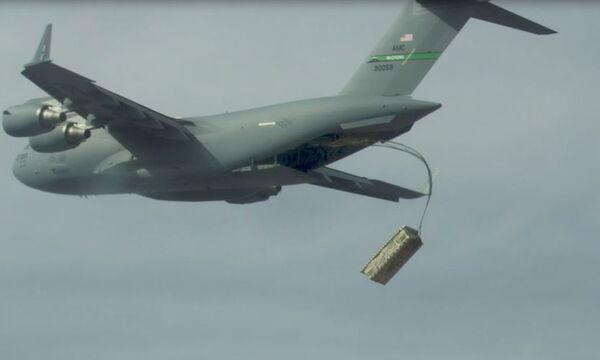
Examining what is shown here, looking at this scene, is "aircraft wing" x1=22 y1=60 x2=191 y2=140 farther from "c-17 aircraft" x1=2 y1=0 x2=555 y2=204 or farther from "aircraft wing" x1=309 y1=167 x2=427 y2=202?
"aircraft wing" x1=309 y1=167 x2=427 y2=202

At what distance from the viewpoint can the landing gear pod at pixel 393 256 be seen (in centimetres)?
2798

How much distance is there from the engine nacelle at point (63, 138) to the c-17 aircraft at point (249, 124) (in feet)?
0.05

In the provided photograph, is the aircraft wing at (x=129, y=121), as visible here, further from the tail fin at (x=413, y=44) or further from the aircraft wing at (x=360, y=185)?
the tail fin at (x=413, y=44)

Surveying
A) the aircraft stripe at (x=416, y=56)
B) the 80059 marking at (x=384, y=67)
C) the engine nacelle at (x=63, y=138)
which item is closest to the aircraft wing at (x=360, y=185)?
the 80059 marking at (x=384, y=67)

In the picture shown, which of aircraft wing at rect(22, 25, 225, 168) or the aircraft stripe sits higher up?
the aircraft stripe

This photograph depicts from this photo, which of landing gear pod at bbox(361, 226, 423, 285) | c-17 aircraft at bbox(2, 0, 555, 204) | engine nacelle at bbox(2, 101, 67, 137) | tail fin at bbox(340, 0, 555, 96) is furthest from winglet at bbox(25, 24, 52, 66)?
landing gear pod at bbox(361, 226, 423, 285)

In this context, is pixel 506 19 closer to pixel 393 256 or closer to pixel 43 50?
pixel 393 256

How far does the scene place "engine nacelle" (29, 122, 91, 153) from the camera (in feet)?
96.0

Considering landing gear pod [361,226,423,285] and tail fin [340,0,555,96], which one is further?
tail fin [340,0,555,96]

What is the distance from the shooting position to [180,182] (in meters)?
29.0

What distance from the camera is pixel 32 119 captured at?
2870 cm

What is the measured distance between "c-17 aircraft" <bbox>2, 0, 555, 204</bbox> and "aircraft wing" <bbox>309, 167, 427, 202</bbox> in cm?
60

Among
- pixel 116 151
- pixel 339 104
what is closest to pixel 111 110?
pixel 116 151

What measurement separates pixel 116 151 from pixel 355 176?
4.23m
